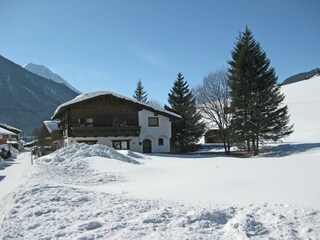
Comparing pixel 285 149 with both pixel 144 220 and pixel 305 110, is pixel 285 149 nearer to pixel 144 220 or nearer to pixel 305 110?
pixel 144 220

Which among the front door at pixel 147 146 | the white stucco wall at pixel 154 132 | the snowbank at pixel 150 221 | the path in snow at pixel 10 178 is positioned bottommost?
the snowbank at pixel 150 221

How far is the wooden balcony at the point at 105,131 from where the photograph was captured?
36.2 metres

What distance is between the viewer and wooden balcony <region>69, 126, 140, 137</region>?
119ft

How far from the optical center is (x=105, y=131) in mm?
37031

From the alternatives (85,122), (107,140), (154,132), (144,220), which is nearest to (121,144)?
(107,140)

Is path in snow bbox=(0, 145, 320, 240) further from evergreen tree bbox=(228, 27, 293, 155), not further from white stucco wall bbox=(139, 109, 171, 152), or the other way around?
white stucco wall bbox=(139, 109, 171, 152)

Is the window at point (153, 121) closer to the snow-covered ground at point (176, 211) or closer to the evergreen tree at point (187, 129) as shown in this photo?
the evergreen tree at point (187, 129)

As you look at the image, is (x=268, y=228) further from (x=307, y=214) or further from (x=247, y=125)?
(x=247, y=125)

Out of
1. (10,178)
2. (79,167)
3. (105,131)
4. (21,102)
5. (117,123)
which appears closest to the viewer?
(10,178)

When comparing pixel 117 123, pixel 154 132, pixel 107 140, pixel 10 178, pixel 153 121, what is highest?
pixel 153 121

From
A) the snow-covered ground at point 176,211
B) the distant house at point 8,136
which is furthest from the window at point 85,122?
the snow-covered ground at point 176,211

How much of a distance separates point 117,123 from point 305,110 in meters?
40.8

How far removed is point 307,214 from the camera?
6641 millimetres

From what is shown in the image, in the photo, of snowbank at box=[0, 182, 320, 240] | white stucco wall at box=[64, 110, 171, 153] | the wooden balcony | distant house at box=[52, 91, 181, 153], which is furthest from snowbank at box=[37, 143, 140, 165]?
white stucco wall at box=[64, 110, 171, 153]
